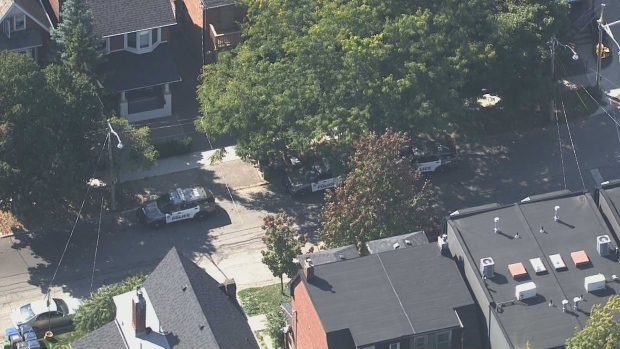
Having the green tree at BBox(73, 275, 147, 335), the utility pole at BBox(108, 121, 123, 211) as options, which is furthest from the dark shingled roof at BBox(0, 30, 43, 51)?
the green tree at BBox(73, 275, 147, 335)

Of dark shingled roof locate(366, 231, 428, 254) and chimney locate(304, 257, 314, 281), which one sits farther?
dark shingled roof locate(366, 231, 428, 254)

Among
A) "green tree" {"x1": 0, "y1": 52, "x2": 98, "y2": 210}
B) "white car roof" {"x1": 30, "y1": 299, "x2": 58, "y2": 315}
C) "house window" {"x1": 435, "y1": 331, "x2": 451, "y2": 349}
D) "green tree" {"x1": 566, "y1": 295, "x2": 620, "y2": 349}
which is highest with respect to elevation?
"green tree" {"x1": 0, "y1": 52, "x2": 98, "y2": 210}

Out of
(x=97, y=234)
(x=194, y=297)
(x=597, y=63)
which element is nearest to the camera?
(x=194, y=297)

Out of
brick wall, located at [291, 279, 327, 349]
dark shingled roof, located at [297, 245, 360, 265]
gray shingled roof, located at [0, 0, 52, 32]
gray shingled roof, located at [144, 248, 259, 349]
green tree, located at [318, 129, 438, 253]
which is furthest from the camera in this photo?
gray shingled roof, located at [0, 0, 52, 32]

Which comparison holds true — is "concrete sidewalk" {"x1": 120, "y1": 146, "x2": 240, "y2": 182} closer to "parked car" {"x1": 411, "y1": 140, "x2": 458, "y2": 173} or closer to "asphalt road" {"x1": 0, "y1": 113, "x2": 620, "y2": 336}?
"asphalt road" {"x1": 0, "y1": 113, "x2": 620, "y2": 336}

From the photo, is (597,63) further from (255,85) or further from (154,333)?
(154,333)

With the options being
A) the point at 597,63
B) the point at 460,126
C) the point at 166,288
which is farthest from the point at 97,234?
the point at 597,63

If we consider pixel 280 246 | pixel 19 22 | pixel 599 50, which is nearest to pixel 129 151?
pixel 19 22

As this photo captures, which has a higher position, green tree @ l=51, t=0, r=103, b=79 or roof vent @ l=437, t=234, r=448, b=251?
green tree @ l=51, t=0, r=103, b=79
